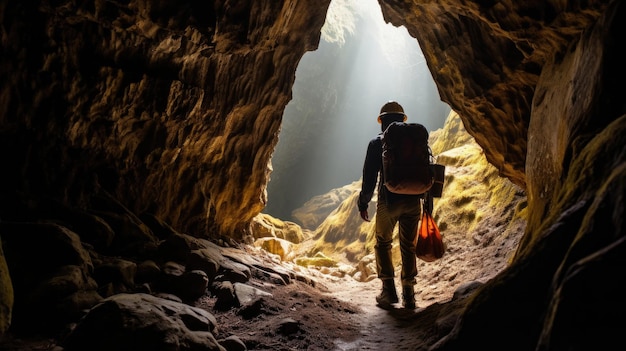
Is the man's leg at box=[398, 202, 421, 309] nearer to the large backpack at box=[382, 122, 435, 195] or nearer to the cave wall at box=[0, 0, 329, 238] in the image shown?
the large backpack at box=[382, 122, 435, 195]

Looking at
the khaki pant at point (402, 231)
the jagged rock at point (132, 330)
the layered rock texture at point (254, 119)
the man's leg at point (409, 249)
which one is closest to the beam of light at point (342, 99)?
the layered rock texture at point (254, 119)

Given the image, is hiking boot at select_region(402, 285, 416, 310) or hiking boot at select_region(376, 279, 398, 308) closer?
hiking boot at select_region(402, 285, 416, 310)

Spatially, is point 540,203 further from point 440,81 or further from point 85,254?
point 440,81

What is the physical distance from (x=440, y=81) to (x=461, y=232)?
4.66 m

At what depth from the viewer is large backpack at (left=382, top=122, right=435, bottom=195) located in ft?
17.2

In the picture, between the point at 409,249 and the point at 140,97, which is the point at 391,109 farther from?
the point at 140,97

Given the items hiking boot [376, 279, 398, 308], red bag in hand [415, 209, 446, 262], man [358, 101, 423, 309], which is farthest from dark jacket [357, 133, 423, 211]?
hiking boot [376, 279, 398, 308]

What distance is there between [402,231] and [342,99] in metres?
55.1

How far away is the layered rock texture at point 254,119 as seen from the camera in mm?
2215

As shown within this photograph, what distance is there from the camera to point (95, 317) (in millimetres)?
2676

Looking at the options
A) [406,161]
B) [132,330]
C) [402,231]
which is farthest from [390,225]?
[132,330]

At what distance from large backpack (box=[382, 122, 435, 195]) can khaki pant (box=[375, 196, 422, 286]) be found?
40 cm

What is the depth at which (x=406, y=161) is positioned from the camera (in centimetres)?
528

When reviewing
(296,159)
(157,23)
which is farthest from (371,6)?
(157,23)
